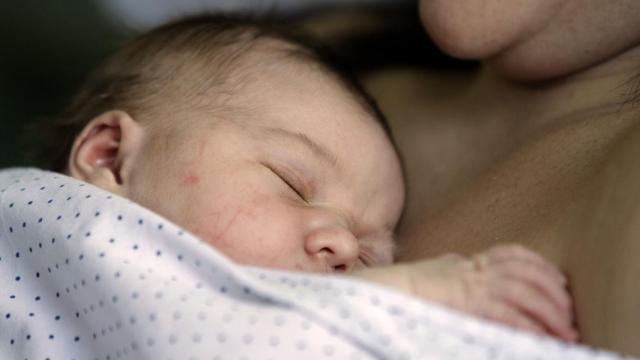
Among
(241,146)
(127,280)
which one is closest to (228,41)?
(241,146)

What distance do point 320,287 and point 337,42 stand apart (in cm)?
101

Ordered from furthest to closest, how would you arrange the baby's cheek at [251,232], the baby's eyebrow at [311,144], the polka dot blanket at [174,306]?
the baby's eyebrow at [311,144], the baby's cheek at [251,232], the polka dot blanket at [174,306]

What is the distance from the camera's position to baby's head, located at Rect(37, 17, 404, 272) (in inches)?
35.6

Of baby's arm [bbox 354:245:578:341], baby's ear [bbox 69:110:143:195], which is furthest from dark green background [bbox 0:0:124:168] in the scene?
baby's arm [bbox 354:245:578:341]

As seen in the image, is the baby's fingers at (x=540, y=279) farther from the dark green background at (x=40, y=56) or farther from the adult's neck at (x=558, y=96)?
the dark green background at (x=40, y=56)

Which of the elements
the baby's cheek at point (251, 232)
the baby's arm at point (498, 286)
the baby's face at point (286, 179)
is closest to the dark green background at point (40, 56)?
the baby's face at point (286, 179)

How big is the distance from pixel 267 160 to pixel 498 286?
0.99 feet

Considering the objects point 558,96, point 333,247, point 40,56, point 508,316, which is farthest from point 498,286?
point 40,56

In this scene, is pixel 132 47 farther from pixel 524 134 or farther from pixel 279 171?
pixel 524 134

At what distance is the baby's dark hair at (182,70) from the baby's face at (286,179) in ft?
0.13

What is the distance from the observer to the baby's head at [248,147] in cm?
90

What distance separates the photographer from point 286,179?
0.97 metres

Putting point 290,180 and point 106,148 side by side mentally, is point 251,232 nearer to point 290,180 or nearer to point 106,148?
point 290,180

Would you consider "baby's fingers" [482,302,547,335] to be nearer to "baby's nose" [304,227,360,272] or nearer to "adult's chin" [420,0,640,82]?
"baby's nose" [304,227,360,272]
